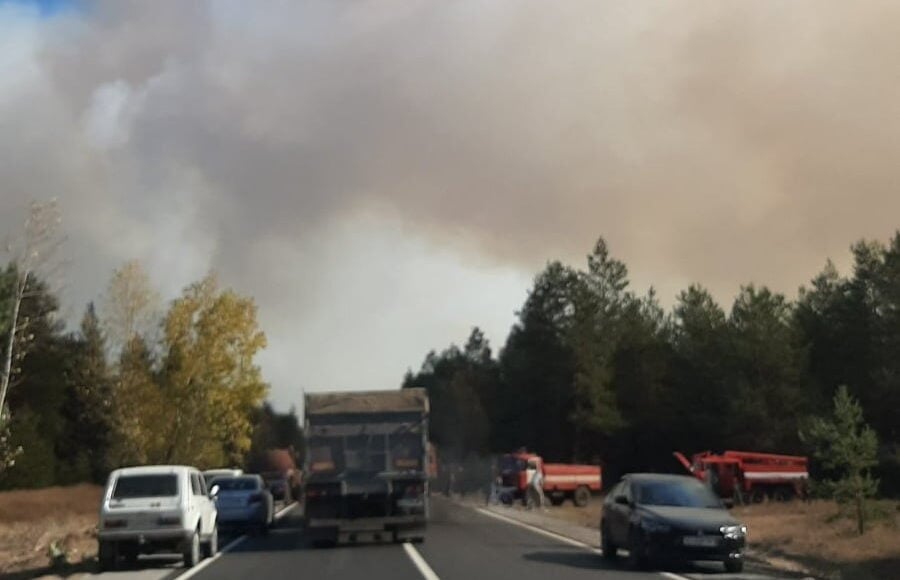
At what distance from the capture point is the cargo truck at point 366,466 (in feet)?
97.7

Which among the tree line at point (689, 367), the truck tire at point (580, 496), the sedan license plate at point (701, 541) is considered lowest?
the sedan license plate at point (701, 541)

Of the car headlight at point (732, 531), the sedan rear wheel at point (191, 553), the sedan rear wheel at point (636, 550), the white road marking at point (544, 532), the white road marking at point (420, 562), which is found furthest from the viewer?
the white road marking at point (544, 532)

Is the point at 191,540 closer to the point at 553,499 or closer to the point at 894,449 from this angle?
the point at 553,499

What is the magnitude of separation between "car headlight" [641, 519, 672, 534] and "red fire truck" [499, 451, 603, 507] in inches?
1338

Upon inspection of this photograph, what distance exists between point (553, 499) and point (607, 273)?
33089 mm

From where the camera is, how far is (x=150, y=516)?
25.5 m

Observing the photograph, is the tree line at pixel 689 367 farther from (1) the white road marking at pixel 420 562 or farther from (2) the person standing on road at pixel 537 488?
(1) the white road marking at pixel 420 562

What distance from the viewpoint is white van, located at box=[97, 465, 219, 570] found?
83.5ft

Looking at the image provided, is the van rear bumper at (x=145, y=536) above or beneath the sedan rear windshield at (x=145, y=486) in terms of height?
beneath

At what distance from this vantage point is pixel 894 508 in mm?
36000

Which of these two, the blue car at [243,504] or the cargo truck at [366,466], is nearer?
the cargo truck at [366,466]

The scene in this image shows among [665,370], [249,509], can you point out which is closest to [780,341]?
[665,370]

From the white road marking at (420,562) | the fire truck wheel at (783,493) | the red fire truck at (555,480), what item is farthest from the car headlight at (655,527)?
the fire truck wheel at (783,493)

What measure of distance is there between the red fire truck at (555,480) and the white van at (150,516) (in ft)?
107
